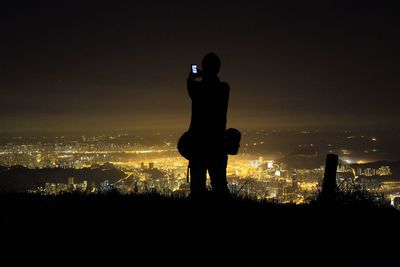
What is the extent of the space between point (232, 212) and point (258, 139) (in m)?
82.0

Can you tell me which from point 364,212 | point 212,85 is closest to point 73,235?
point 212,85

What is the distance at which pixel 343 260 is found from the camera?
4582 millimetres

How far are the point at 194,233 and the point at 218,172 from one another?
3.74ft

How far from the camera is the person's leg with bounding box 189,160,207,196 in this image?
589 centimetres

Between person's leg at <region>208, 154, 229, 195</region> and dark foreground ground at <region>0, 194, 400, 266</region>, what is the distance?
23 cm

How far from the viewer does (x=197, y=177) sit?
594 cm

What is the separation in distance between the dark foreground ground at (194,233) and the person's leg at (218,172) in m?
0.23

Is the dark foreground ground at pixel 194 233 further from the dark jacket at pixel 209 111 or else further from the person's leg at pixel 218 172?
the dark jacket at pixel 209 111

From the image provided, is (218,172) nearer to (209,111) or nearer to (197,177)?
(197,177)

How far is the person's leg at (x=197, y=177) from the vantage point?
589cm

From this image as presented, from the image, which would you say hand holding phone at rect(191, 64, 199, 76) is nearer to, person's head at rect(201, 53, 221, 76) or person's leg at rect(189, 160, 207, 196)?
person's head at rect(201, 53, 221, 76)

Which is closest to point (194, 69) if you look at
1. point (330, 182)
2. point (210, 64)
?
point (210, 64)

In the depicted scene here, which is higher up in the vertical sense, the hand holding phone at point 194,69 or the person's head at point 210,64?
the person's head at point 210,64

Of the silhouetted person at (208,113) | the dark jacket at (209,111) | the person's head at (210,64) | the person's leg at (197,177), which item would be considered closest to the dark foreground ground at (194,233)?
the person's leg at (197,177)
